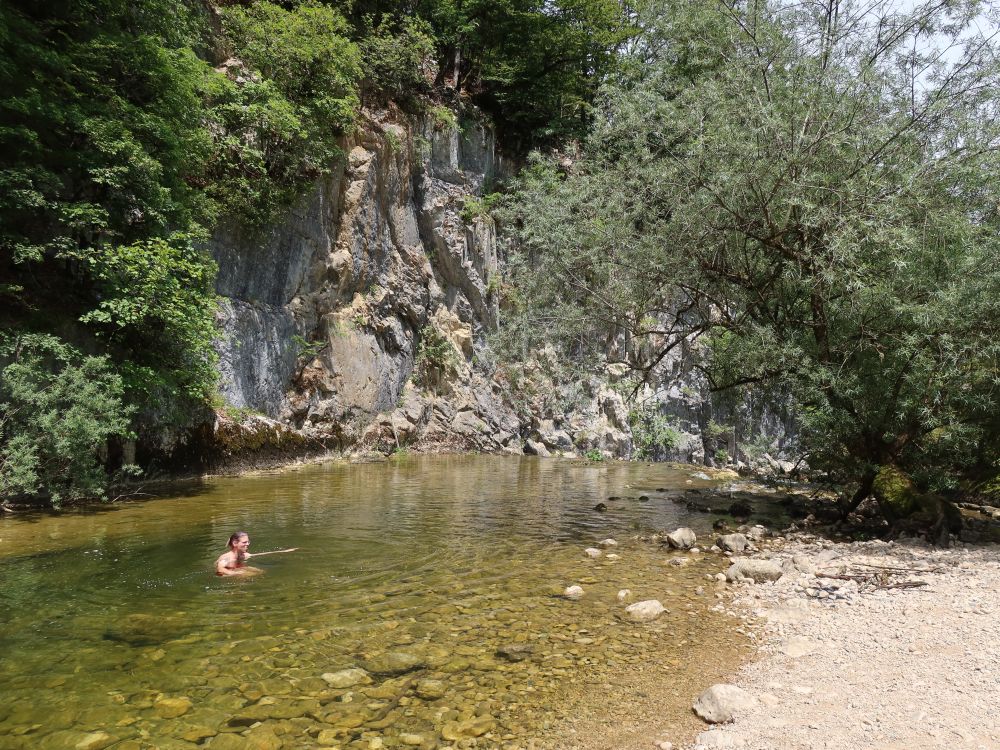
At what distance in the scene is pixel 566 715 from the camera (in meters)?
4.18

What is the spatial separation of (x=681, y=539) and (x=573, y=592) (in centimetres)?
328

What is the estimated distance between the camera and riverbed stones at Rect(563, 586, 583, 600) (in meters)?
6.75

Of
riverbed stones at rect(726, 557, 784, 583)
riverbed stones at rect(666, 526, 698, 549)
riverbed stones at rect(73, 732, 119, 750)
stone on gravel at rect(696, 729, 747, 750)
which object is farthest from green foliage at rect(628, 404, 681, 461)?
riverbed stones at rect(73, 732, 119, 750)

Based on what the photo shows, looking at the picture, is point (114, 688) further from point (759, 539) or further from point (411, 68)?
point (411, 68)

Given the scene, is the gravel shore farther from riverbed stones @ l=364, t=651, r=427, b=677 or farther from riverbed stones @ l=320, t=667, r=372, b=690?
riverbed stones @ l=320, t=667, r=372, b=690

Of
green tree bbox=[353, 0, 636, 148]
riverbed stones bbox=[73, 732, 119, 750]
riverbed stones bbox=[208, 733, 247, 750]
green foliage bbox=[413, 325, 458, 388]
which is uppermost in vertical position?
green tree bbox=[353, 0, 636, 148]

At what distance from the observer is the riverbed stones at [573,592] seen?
22.1ft

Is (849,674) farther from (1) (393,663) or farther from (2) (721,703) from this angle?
(1) (393,663)

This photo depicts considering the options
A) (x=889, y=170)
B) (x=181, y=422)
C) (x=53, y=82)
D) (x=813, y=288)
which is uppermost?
(x=53, y=82)

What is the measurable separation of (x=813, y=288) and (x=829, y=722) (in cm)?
746

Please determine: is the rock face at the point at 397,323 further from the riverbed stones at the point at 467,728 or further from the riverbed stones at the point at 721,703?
the riverbed stones at the point at 467,728

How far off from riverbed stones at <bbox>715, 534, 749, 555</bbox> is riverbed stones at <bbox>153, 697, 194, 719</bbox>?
7785mm

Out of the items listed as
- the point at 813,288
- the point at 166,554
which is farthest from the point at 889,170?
the point at 166,554

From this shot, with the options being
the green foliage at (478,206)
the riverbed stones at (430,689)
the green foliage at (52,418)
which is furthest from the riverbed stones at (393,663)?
the green foliage at (478,206)
